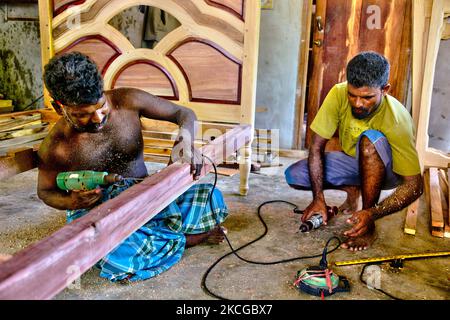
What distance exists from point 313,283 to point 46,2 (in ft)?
9.67

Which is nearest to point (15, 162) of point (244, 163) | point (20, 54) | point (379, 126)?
point (244, 163)

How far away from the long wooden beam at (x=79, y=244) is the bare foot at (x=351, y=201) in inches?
62.5

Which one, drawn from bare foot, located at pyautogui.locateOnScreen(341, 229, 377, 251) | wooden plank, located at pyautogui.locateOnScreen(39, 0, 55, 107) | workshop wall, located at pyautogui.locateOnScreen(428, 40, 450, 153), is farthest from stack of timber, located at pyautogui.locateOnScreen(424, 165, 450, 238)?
wooden plank, located at pyautogui.locateOnScreen(39, 0, 55, 107)

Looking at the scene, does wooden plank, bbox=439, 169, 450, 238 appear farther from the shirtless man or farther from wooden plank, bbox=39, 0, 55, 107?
wooden plank, bbox=39, 0, 55, 107

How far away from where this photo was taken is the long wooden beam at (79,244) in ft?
2.95

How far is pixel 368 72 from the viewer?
7.13ft

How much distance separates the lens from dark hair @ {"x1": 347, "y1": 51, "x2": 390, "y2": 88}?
2.18 metres

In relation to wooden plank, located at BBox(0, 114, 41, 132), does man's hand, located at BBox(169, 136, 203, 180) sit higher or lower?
higher

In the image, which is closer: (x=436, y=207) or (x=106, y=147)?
(x=106, y=147)

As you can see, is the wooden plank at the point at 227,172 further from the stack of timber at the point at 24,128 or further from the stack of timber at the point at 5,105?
the stack of timber at the point at 5,105

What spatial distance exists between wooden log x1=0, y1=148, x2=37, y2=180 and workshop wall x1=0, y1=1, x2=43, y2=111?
3904mm

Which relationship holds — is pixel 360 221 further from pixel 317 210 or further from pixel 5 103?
pixel 5 103

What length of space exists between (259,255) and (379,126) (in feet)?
3.28
